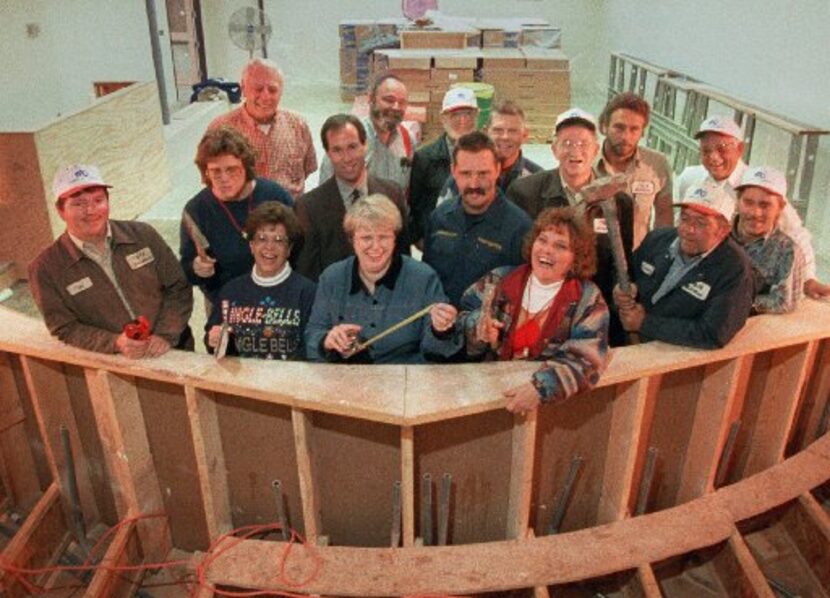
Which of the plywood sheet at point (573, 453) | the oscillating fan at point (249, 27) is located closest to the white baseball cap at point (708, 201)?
the plywood sheet at point (573, 453)

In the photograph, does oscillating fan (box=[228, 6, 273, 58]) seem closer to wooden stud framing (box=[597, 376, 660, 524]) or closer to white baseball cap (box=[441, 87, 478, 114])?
white baseball cap (box=[441, 87, 478, 114])

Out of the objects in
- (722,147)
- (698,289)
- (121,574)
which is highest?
(722,147)

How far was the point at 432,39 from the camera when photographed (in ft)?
33.7

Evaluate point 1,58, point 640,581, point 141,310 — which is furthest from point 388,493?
point 1,58

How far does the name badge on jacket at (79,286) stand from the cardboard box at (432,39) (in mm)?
8292

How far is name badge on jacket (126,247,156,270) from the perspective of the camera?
2887mm

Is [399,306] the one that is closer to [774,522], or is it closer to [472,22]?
[774,522]

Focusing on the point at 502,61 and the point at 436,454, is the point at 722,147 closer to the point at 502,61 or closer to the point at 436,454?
the point at 436,454

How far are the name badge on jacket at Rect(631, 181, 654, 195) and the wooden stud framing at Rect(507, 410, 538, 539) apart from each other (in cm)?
184

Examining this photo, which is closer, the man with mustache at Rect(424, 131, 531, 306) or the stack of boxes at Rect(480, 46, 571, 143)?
the man with mustache at Rect(424, 131, 531, 306)

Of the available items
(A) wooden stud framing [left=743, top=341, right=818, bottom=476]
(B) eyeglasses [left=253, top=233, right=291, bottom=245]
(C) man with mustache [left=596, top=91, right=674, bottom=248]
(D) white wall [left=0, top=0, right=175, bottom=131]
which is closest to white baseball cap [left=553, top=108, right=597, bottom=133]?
(C) man with mustache [left=596, top=91, right=674, bottom=248]

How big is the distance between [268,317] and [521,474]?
1195 mm

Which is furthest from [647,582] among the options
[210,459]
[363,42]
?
[363,42]

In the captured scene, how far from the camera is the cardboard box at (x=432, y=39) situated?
10.2 meters
